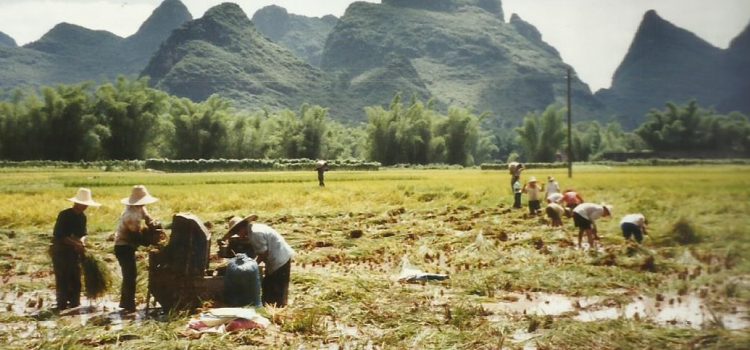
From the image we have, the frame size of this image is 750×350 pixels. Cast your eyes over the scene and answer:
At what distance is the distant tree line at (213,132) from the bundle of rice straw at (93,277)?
77.6 feet

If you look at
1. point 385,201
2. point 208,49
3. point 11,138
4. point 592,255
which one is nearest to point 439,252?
point 592,255

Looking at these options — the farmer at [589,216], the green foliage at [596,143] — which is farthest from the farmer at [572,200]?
the green foliage at [596,143]

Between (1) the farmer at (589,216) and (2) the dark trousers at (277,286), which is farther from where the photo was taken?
(1) the farmer at (589,216)

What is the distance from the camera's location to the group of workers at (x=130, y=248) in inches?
318

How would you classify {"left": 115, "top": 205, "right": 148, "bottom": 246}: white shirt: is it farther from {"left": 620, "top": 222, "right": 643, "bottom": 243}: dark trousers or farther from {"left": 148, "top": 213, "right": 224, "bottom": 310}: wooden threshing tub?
{"left": 620, "top": 222, "right": 643, "bottom": 243}: dark trousers

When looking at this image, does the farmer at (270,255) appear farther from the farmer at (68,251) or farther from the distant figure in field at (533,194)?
the distant figure in field at (533,194)

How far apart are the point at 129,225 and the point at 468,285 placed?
516 centimetres

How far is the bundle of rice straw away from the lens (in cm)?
873

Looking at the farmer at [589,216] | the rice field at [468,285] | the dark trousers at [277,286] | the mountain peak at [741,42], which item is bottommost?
the rice field at [468,285]

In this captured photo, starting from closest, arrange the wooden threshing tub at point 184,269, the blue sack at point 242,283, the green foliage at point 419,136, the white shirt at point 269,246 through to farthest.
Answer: the blue sack at point 242,283 → the wooden threshing tub at point 184,269 → the white shirt at point 269,246 → the green foliage at point 419,136

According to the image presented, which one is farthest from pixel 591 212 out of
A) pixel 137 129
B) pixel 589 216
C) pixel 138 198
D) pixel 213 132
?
pixel 213 132

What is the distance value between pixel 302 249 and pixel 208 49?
614 ft

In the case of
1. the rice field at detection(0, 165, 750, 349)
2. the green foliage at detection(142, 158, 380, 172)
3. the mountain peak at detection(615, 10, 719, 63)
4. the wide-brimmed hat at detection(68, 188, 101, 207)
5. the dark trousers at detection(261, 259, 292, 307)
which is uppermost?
the mountain peak at detection(615, 10, 719, 63)

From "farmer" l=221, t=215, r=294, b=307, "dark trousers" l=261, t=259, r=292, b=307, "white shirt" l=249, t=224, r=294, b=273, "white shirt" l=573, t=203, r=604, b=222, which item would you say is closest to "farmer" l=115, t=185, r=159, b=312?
"farmer" l=221, t=215, r=294, b=307
